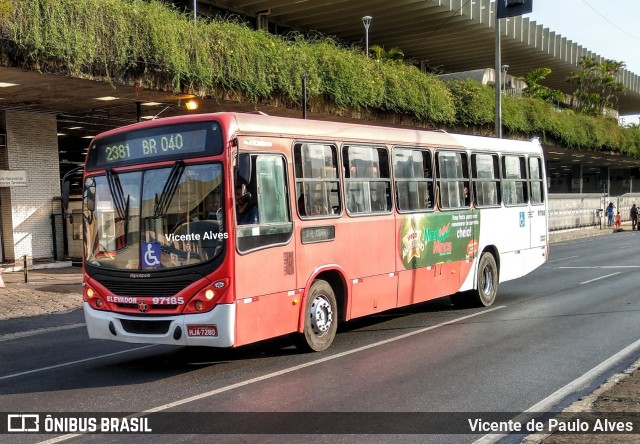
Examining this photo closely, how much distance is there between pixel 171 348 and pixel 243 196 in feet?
11.2

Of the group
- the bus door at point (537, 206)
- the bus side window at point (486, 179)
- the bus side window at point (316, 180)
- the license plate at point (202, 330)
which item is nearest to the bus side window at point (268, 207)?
the bus side window at point (316, 180)

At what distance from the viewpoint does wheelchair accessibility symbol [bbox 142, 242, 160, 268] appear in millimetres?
8398

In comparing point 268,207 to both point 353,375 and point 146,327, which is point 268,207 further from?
point 353,375

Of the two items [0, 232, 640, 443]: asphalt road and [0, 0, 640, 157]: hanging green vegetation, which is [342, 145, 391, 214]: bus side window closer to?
[0, 232, 640, 443]: asphalt road

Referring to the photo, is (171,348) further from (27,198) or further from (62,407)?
(27,198)

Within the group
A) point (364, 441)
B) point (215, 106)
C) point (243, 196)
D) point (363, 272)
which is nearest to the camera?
point (364, 441)

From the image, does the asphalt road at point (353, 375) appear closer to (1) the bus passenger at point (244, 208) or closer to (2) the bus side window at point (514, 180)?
(1) the bus passenger at point (244, 208)

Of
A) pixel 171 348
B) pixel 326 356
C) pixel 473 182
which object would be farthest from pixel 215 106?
pixel 326 356

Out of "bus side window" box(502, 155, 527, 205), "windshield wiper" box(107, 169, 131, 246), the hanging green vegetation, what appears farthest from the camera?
the hanging green vegetation

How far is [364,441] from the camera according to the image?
19.6 feet

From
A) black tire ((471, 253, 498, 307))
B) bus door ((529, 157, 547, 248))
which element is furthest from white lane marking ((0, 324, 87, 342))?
bus door ((529, 157, 547, 248))

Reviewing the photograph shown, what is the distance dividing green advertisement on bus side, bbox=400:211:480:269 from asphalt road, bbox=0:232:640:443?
109 cm

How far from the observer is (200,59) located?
19.7 metres

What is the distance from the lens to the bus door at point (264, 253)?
8.30 metres
